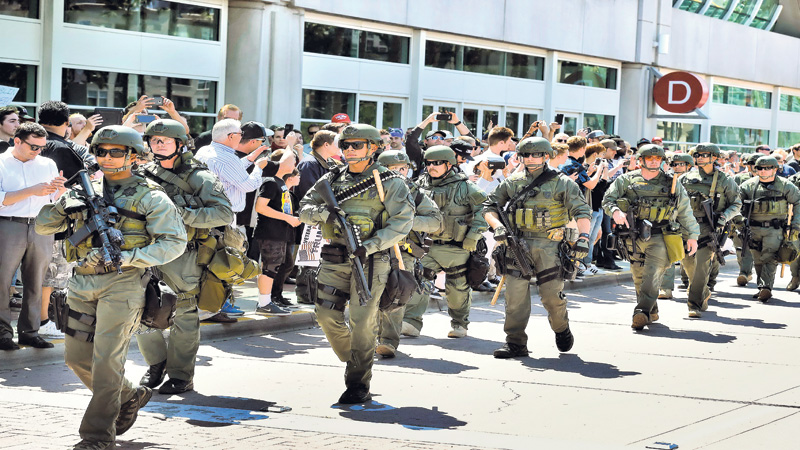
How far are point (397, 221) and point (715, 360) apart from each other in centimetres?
A: 380

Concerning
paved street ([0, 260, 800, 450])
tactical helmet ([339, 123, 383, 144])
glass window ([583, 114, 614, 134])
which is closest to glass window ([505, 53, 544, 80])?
glass window ([583, 114, 614, 134])

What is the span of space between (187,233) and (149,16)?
10.5 meters

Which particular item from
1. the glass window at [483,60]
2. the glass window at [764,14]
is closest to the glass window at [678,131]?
the glass window at [764,14]

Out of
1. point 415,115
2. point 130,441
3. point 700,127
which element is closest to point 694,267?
point 130,441

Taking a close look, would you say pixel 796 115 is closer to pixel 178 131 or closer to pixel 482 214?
pixel 482 214

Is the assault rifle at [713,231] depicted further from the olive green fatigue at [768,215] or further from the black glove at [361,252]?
the black glove at [361,252]

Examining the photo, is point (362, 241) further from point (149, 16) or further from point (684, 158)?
point (149, 16)

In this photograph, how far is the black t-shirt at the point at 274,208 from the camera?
1151cm

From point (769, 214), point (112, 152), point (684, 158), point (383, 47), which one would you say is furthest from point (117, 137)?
point (383, 47)

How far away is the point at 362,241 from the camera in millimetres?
8117

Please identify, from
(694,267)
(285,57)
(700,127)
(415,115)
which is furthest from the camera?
(700,127)

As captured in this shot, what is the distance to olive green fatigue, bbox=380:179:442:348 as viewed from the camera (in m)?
9.05

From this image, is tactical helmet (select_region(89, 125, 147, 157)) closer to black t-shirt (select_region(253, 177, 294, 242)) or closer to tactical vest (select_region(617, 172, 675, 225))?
black t-shirt (select_region(253, 177, 294, 242))

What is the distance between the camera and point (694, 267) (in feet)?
44.5
